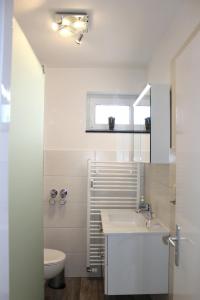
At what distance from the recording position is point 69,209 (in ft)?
A: 9.83

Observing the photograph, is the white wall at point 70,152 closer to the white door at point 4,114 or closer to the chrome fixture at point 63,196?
the chrome fixture at point 63,196

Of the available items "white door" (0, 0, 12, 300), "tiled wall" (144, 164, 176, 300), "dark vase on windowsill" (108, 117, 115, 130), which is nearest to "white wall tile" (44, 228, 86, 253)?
"tiled wall" (144, 164, 176, 300)

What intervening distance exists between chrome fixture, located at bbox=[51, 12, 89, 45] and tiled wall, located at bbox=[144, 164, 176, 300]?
131 cm

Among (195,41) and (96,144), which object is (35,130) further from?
(96,144)

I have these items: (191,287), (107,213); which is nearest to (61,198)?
(107,213)

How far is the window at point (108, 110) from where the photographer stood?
3.16 metres

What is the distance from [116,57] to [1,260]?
94.0 inches

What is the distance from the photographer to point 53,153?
299 cm

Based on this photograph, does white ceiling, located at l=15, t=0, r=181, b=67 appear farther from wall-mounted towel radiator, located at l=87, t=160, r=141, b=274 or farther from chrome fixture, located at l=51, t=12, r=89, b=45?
wall-mounted towel radiator, located at l=87, t=160, r=141, b=274

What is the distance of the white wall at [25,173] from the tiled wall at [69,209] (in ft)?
4.20

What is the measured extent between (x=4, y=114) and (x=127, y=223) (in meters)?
2.15

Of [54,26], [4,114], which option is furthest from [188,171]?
[54,26]

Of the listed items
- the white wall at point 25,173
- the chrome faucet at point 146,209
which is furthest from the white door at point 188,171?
the chrome faucet at point 146,209

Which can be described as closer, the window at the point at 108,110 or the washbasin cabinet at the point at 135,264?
the washbasin cabinet at the point at 135,264
